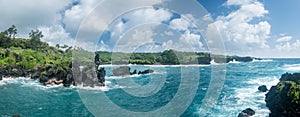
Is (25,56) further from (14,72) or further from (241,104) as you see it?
(241,104)

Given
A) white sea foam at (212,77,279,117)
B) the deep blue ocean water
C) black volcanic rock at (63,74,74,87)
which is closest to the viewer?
white sea foam at (212,77,279,117)

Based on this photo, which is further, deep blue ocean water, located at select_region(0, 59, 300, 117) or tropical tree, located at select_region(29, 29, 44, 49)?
tropical tree, located at select_region(29, 29, 44, 49)

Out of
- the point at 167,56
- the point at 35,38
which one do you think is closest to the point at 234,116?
the point at 35,38

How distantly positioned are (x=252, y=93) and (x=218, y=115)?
66.7ft

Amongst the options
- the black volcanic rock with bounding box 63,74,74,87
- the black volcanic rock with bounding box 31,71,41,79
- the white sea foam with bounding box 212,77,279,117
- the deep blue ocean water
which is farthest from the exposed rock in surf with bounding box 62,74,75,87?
the white sea foam with bounding box 212,77,279,117

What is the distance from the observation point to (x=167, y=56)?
523 ft

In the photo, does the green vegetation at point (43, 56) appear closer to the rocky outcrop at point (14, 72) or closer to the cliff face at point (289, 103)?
the rocky outcrop at point (14, 72)

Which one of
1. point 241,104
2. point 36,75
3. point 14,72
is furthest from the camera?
point 14,72

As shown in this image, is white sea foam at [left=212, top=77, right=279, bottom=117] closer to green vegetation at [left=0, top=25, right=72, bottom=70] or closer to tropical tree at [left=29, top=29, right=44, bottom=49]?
green vegetation at [left=0, top=25, right=72, bottom=70]

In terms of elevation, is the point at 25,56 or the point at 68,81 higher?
the point at 25,56

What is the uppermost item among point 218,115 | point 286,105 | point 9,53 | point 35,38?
point 35,38

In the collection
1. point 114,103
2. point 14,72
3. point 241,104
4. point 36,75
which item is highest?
point 14,72

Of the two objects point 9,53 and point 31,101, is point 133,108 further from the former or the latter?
point 9,53

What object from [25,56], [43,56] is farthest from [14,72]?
[43,56]
